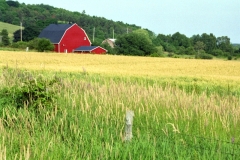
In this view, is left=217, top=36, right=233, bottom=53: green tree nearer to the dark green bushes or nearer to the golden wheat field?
the golden wheat field

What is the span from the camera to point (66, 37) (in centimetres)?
6450

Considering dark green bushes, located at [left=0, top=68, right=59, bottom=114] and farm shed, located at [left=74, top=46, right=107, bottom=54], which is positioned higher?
farm shed, located at [left=74, top=46, right=107, bottom=54]

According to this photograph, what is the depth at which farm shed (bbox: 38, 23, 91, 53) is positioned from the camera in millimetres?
63562

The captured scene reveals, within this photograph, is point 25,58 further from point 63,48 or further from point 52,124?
point 52,124

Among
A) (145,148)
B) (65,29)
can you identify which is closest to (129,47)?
(65,29)

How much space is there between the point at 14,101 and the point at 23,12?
120m

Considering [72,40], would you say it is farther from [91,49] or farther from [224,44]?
[224,44]

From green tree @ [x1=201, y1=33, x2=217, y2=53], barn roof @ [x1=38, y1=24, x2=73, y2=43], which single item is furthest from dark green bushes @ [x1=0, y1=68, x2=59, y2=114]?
green tree @ [x1=201, y1=33, x2=217, y2=53]

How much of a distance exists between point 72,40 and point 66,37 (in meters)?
1.36

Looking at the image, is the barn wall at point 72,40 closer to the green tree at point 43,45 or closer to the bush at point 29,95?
the green tree at point 43,45

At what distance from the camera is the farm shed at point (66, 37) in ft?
209

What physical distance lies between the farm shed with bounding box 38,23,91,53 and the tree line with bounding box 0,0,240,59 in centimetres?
501

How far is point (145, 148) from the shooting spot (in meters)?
5.65

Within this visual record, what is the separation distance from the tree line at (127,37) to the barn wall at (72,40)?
453 centimetres
